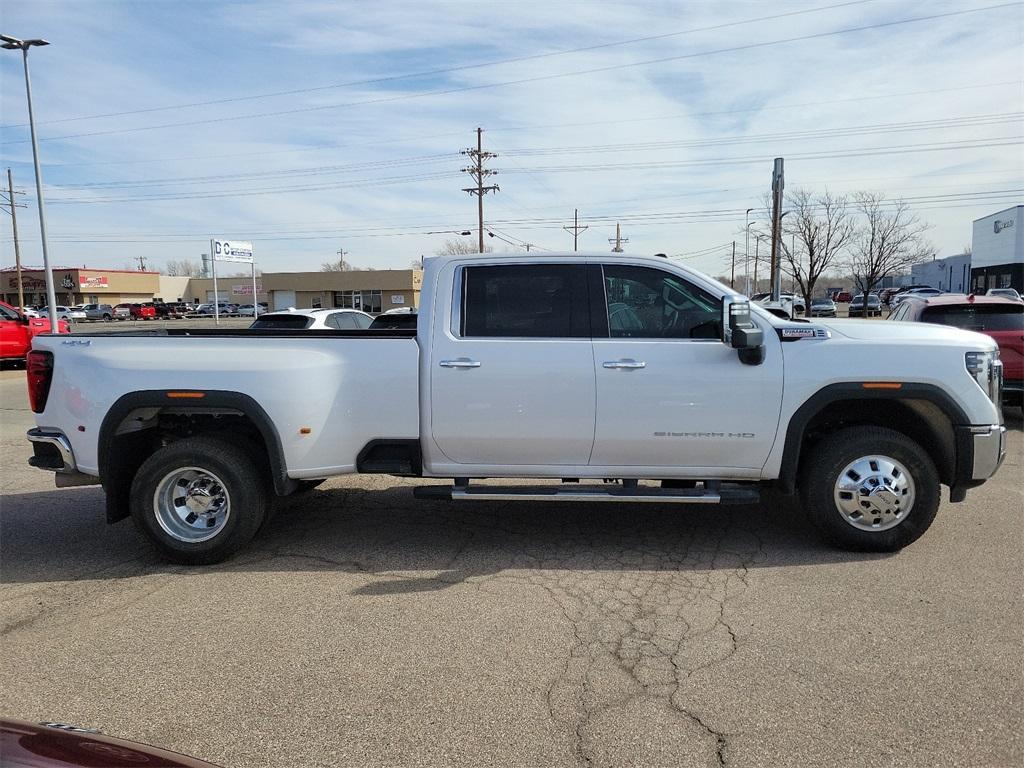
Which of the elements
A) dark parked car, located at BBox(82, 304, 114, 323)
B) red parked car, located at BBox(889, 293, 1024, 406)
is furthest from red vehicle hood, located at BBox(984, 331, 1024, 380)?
dark parked car, located at BBox(82, 304, 114, 323)

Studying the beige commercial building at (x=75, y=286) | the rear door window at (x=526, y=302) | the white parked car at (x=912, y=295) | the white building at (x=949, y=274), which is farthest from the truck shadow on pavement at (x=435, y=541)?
the beige commercial building at (x=75, y=286)

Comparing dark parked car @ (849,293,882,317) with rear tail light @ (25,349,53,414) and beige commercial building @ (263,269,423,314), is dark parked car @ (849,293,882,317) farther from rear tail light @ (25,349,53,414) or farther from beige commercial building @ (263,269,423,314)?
rear tail light @ (25,349,53,414)

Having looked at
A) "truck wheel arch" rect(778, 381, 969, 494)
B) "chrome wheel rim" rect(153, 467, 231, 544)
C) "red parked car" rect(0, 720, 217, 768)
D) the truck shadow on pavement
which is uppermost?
"truck wheel arch" rect(778, 381, 969, 494)

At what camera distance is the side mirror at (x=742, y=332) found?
4.61m

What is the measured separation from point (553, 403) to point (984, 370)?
9.30 ft

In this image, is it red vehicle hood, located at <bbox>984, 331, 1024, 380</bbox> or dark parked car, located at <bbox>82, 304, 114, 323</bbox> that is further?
dark parked car, located at <bbox>82, 304, 114, 323</bbox>

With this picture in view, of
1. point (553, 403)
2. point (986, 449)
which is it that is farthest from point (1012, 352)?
point (553, 403)

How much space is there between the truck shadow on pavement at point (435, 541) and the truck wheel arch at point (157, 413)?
571 millimetres

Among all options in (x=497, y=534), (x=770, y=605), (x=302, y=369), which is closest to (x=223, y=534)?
(x=302, y=369)

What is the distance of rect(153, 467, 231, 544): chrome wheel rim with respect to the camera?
4973 millimetres

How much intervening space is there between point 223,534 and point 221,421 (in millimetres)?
788

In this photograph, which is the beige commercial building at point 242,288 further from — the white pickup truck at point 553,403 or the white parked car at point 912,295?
the white pickup truck at point 553,403

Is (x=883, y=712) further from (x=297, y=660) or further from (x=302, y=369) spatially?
(x=302, y=369)

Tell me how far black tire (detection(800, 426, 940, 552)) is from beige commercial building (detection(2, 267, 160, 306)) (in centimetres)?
9333
